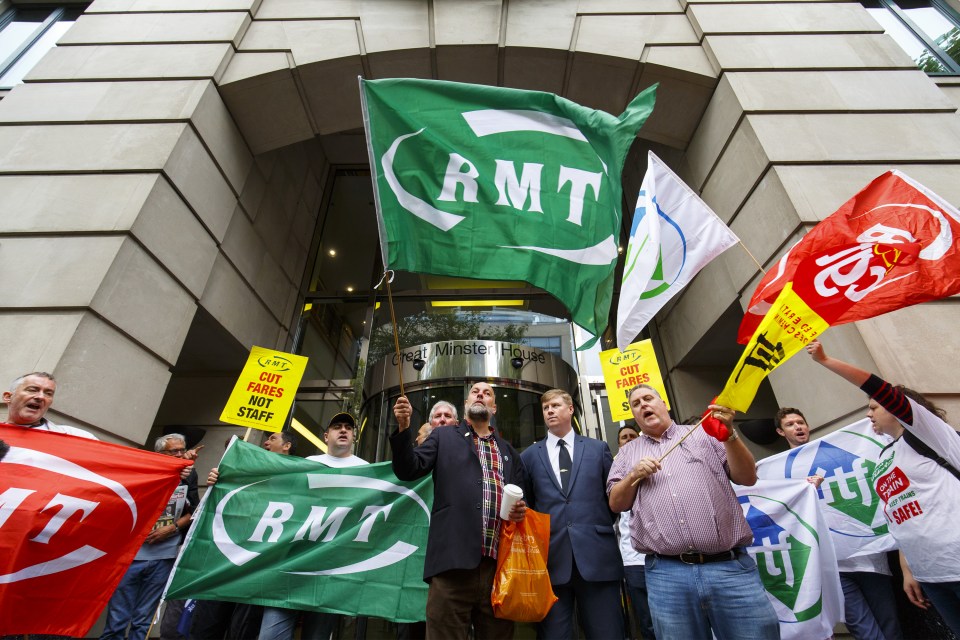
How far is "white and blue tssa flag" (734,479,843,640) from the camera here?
11.4ft

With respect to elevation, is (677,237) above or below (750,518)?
above

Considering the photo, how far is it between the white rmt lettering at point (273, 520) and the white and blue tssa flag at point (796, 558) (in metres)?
3.79

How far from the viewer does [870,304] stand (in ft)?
10.1

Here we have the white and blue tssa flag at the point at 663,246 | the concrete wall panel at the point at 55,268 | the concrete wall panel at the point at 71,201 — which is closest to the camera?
the white and blue tssa flag at the point at 663,246

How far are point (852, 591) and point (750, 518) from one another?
2.64ft

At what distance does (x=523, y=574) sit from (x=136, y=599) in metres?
3.72

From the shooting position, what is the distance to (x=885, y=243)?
125 inches

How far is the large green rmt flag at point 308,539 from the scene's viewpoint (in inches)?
149

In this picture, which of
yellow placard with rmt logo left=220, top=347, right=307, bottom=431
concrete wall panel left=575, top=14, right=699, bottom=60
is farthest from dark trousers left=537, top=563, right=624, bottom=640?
concrete wall panel left=575, top=14, right=699, bottom=60

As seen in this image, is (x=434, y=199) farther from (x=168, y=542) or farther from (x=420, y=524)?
(x=168, y=542)

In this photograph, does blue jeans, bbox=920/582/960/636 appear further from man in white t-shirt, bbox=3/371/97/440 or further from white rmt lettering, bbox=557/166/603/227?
man in white t-shirt, bbox=3/371/97/440

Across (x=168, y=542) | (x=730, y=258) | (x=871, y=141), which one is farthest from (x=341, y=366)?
(x=871, y=141)

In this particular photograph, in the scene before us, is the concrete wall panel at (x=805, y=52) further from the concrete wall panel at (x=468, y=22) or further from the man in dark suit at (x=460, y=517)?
the man in dark suit at (x=460, y=517)

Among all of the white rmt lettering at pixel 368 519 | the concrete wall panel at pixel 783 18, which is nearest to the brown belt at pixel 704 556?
the white rmt lettering at pixel 368 519
